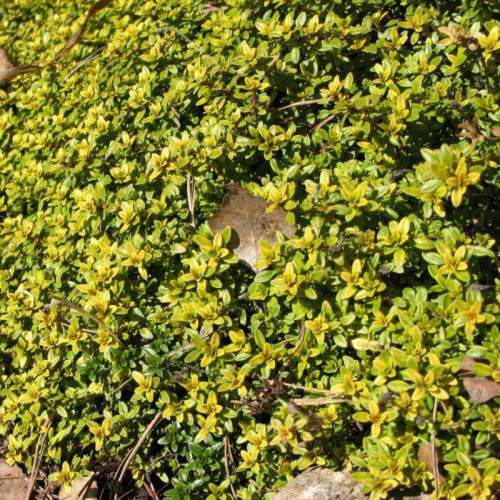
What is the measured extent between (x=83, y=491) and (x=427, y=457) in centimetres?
144

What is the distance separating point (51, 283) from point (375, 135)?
159 cm

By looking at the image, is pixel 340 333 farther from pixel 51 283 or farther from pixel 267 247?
pixel 51 283

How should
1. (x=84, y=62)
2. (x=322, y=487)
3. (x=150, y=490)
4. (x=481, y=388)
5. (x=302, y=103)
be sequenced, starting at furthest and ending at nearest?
(x=84, y=62)
(x=302, y=103)
(x=150, y=490)
(x=322, y=487)
(x=481, y=388)

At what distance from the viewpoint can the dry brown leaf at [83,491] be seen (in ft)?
9.30

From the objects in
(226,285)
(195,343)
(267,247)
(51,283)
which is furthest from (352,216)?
(51,283)

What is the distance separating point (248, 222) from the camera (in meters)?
2.81

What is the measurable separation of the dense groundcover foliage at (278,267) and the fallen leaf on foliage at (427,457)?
2 cm

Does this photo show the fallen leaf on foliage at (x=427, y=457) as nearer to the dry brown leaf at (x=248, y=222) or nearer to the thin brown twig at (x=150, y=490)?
the dry brown leaf at (x=248, y=222)

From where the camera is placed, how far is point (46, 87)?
3.98m

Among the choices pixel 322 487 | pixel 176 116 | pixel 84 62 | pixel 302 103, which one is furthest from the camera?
pixel 84 62

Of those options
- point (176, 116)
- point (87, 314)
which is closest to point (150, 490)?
point (87, 314)

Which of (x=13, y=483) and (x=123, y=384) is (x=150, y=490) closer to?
(x=123, y=384)

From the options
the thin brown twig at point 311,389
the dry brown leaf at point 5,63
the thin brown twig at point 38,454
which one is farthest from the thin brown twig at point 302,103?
the dry brown leaf at point 5,63

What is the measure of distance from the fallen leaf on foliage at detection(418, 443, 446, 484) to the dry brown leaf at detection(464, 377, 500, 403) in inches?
8.7
